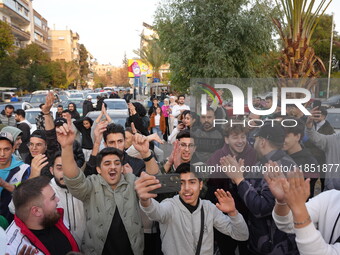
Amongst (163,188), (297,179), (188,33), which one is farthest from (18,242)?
(188,33)

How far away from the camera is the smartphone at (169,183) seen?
261 centimetres

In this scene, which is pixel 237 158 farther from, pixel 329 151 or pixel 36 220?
pixel 36 220

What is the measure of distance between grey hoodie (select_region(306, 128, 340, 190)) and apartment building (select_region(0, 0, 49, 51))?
47.0 metres

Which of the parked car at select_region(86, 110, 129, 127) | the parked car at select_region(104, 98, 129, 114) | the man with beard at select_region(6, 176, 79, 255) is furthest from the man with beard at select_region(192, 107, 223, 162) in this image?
the parked car at select_region(104, 98, 129, 114)

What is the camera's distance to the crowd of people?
6.65ft

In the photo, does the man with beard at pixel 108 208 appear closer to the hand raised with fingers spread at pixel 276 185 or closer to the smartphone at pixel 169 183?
the smartphone at pixel 169 183

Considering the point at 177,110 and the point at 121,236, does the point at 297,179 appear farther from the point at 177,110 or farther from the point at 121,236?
the point at 177,110

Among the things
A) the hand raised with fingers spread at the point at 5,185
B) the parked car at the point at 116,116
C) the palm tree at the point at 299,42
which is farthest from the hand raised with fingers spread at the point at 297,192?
the parked car at the point at 116,116

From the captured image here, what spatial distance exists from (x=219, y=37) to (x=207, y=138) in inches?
277

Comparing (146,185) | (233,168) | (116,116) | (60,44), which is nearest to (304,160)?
(233,168)

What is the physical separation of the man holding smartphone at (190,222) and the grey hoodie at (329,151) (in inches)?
38.0

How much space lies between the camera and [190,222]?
276 centimetres

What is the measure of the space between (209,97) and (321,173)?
2125 mm

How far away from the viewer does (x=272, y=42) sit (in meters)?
10.9
